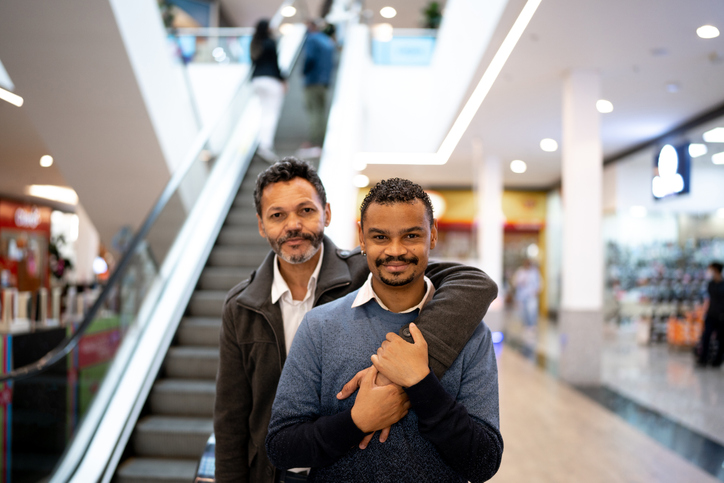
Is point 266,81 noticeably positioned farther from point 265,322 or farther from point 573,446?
point 265,322

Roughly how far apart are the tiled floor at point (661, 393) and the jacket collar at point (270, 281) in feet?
11.6

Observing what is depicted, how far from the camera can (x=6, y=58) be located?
532 cm

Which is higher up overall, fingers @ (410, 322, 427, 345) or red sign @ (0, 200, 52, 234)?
red sign @ (0, 200, 52, 234)

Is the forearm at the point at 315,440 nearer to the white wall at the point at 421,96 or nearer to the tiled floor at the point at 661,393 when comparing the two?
the tiled floor at the point at 661,393

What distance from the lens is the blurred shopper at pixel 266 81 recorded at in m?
7.66

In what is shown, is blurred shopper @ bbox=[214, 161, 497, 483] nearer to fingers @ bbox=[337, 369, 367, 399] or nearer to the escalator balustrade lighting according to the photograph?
fingers @ bbox=[337, 369, 367, 399]

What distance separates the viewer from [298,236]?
5.88 ft

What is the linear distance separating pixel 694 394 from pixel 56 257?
1206cm

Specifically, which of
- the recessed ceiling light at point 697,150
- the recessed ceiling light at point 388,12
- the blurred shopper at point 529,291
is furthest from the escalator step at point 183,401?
the recessed ceiling light at point 388,12

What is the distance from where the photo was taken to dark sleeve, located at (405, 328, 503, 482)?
122 cm

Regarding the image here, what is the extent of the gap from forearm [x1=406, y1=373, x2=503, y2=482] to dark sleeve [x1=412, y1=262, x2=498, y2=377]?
0.09 metres

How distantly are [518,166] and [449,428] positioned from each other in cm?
1396

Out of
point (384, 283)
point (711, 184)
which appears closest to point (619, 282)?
point (711, 184)

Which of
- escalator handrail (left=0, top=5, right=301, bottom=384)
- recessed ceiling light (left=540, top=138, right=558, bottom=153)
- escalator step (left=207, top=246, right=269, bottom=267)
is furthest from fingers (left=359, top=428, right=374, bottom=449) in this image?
recessed ceiling light (left=540, top=138, right=558, bottom=153)
